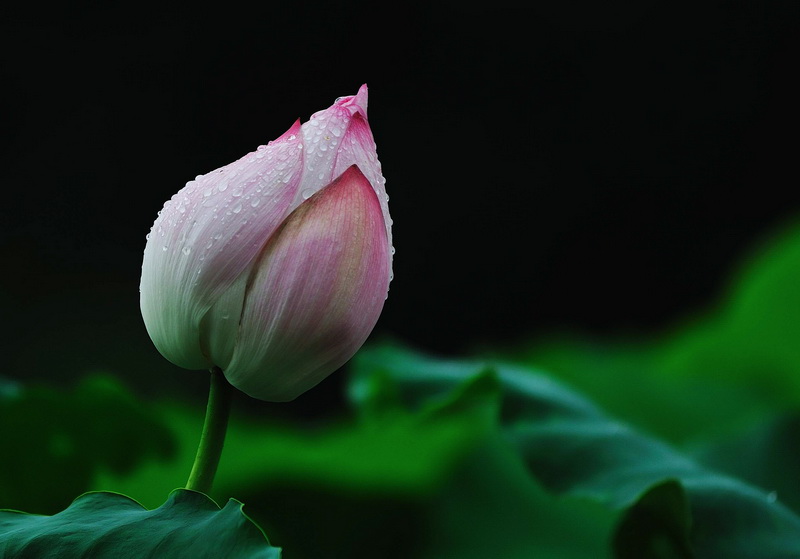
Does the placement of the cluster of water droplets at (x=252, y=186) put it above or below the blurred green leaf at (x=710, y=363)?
below

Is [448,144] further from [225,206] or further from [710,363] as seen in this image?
[225,206]

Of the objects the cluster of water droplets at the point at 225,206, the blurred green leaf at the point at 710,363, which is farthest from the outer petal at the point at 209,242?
the blurred green leaf at the point at 710,363

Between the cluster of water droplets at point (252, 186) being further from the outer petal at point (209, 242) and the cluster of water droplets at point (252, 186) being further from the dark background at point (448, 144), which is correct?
the dark background at point (448, 144)

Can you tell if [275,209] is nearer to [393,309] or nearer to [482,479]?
[482,479]

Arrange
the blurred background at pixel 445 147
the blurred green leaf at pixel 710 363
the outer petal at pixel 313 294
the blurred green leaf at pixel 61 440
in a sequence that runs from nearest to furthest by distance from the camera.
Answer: the outer petal at pixel 313 294, the blurred green leaf at pixel 61 440, the blurred green leaf at pixel 710 363, the blurred background at pixel 445 147

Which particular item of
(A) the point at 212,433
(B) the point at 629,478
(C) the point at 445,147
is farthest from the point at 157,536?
(C) the point at 445,147

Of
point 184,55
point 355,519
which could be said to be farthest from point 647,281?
point 355,519
